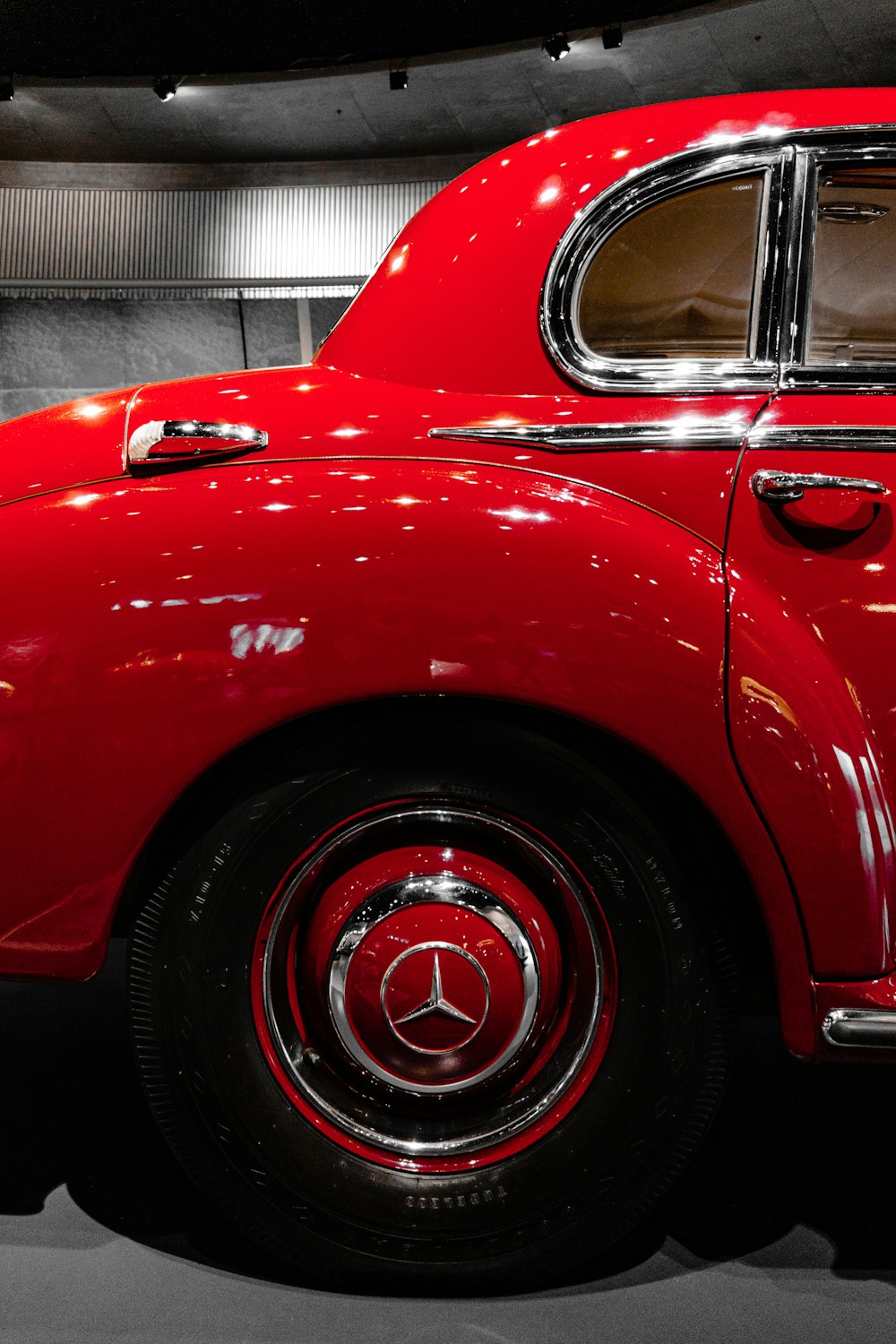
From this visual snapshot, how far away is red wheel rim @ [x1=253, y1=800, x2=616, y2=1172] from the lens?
1.31 metres

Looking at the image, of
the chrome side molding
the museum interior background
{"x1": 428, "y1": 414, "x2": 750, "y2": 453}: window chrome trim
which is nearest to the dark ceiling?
the museum interior background

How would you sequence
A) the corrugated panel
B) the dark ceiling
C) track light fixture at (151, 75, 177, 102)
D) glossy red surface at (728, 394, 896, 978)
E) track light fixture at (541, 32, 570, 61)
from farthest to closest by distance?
1. the corrugated panel
2. track light fixture at (151, 75, 177, 102)
3. track light fixture at (541, 32, 570, 61)
4. the dark ceiling
5. glossy red surface at (728, 394, 896, 978)

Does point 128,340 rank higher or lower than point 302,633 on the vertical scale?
higher

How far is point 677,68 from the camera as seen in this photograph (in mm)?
5766

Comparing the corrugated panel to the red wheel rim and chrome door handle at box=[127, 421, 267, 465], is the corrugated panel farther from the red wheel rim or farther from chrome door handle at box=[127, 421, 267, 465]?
the red wheel rim

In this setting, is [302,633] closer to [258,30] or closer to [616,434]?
[616,434]

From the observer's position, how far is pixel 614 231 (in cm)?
137

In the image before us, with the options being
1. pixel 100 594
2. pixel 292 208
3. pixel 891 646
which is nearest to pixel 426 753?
pixel 100 594

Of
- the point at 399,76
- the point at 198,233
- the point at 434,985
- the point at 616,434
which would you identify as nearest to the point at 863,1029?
the point at 434,985

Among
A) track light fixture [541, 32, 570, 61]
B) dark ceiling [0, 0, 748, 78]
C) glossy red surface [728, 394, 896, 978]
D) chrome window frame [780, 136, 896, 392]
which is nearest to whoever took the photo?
glossy red surface [728, 394, 896, 978]

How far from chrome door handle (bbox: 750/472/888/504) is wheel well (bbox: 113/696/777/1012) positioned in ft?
1.21

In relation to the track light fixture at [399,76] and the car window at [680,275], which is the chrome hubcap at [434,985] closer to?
the car window at [680,275]

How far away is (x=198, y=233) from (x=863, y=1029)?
703 centimetres

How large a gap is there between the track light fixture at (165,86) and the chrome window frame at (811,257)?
5.87 metres
